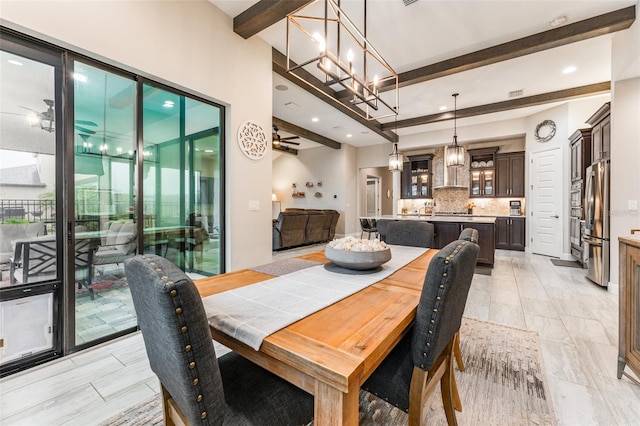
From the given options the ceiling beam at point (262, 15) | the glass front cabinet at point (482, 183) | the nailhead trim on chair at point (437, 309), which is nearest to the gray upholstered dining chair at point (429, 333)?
the nailhead trim on chair at point (437, 309)

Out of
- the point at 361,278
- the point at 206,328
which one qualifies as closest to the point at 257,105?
the point at 361,278

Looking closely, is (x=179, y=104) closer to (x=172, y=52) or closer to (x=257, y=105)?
(x=172, y=52)

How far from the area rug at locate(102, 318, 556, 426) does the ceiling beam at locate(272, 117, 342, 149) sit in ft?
19.4

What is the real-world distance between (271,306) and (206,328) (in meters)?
0.38

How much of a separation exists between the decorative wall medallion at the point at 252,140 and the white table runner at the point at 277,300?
2115 mm

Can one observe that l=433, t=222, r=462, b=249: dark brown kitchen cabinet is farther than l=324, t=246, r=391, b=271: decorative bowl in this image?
Yes

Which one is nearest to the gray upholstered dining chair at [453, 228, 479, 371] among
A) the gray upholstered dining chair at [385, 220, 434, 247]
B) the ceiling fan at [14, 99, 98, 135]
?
the gray upholstered dining chair at [385, 220, 434, 247]

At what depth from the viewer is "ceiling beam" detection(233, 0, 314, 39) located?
105 inches

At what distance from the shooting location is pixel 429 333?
1.02 m

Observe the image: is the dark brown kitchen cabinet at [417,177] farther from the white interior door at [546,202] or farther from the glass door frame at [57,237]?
the glass door frame at [57,237]

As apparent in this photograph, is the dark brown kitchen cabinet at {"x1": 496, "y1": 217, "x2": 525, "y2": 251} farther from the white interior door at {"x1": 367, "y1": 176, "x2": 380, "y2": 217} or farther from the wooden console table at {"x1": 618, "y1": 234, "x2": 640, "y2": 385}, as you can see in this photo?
the wooden console table at {"x1": 618, "y1": 234, "x2": 640, "y2": 385}

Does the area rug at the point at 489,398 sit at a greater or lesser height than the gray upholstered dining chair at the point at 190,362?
lesser

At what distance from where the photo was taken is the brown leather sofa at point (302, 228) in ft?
21.4

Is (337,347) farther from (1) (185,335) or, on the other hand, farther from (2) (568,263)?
(2) (568,263)
